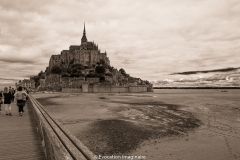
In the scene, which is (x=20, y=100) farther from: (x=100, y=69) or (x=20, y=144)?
(x=100, y=69)

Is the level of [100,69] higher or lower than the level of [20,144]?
higher

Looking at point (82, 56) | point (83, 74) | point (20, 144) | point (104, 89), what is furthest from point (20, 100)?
point (82, 56)

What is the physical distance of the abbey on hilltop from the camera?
10988 cm

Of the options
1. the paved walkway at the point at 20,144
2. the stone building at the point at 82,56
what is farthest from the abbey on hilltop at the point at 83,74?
the paved walkway at the point at 20,144

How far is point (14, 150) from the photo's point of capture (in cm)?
548

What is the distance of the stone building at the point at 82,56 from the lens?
13300 centimetres

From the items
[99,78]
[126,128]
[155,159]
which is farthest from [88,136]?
[99,78]

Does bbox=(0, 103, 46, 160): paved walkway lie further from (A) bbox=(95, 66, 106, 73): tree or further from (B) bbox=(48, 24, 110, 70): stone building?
(B) bbox=(48, 24, 110, 70): stone building

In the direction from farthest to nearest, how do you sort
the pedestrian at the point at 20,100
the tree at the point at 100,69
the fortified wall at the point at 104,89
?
1. the tree at the point at 100,69
2. the fortified wall at the point at 104,89
3. the pedestrian at the point at 20,100

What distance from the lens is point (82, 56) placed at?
133000 millimetres

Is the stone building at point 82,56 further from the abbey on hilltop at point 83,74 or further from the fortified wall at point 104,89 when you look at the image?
the fortified wall at point 104,89

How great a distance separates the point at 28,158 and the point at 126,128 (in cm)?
1016

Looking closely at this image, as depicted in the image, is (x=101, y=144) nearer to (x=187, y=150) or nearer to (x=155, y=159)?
(x=155, y=159)

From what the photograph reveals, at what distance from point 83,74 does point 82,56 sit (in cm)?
1830
